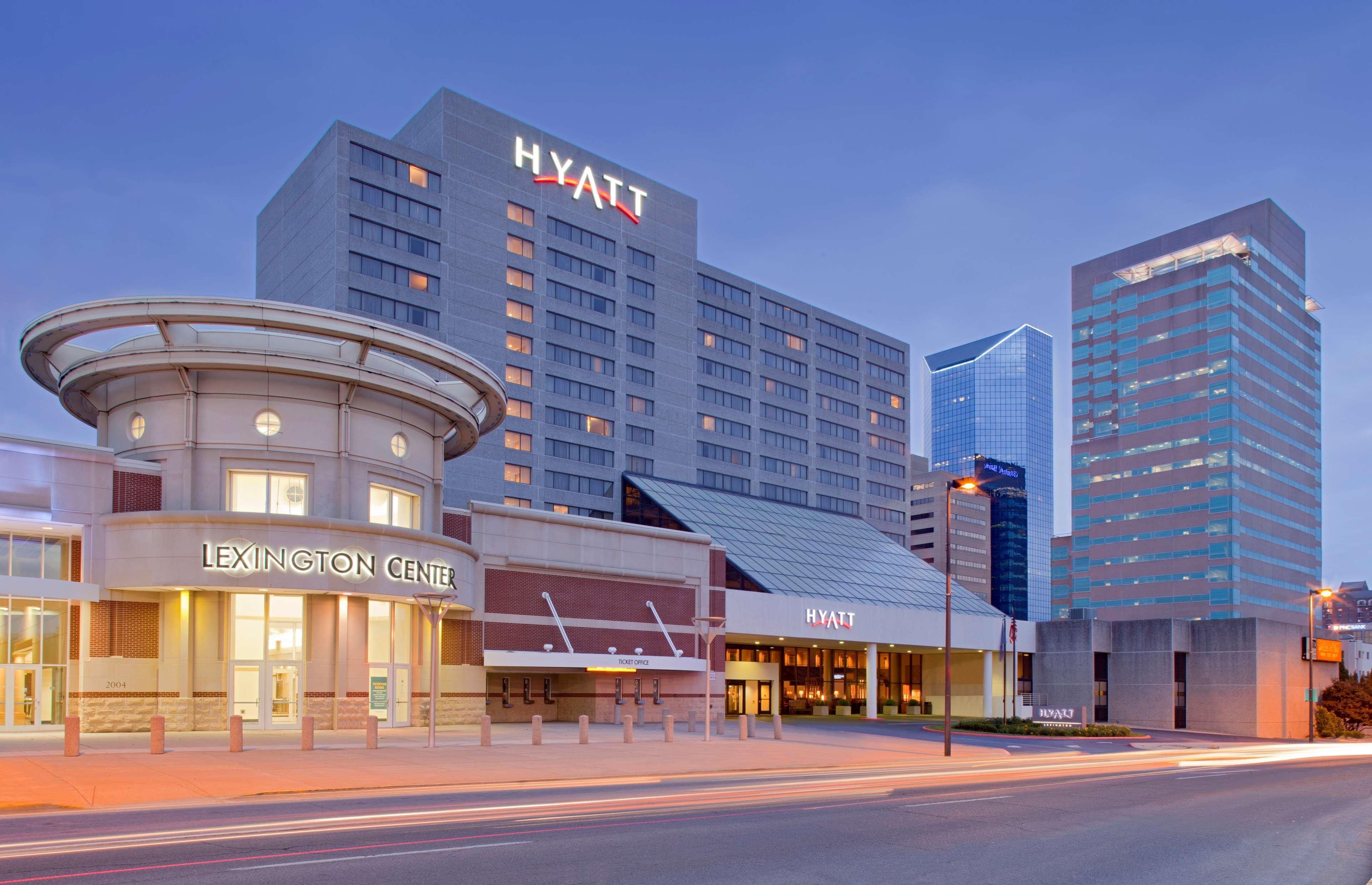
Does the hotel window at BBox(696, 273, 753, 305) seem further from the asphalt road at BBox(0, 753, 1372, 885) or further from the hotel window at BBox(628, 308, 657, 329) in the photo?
the asphalt road at BBox(0, 753, 1372, 885)

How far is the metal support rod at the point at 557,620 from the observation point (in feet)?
157

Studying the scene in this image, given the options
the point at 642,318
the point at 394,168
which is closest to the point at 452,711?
the point at 394,168

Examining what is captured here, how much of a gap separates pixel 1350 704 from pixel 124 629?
74.0 metres

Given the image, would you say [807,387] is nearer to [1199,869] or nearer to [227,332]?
[227,332]

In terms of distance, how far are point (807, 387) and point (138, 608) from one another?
2986 inches

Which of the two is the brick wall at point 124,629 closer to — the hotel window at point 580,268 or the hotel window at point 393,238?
the hotel window at point 393,238

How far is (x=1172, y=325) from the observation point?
542ft

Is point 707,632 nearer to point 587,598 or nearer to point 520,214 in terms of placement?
point 587,598

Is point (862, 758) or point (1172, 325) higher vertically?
point (1172, 325)

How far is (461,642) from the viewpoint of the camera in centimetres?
4519

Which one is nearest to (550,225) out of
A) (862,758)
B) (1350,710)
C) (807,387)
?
(807,387)

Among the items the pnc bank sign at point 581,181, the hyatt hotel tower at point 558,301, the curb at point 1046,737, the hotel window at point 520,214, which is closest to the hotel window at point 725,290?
the hyatt hotel tower at point 558,301

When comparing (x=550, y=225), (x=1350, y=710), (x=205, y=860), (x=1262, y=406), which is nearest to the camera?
(x=205, y=860)

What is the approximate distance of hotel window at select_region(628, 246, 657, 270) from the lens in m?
89.3
